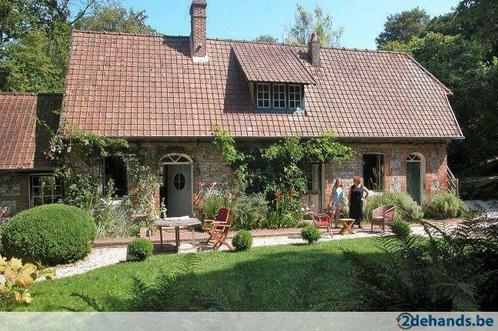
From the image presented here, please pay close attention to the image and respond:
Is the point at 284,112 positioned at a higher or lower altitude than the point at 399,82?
lower

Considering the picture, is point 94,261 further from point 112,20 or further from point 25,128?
point 112,20

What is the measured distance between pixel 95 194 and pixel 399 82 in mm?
13431

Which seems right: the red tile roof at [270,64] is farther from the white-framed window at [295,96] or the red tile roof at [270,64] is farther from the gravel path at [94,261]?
the gravel path at [94,261]

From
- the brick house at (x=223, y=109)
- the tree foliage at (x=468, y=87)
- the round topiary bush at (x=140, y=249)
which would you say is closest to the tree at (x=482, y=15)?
the brick house at (x=223, y=109)

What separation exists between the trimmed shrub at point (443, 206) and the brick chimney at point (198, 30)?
1042cm

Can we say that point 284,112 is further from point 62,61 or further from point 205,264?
point 62,61

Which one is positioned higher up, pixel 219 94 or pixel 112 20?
pixel 112 20

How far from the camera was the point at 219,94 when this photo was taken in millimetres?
17859

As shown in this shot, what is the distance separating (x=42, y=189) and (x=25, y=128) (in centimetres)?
234

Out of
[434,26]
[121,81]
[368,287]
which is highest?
[434,26]

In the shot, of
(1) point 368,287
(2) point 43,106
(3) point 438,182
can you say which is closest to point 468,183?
(3) point 438,182

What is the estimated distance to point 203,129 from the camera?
648 inches

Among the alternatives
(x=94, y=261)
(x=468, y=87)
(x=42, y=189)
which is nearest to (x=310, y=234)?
(x=94, y=261)

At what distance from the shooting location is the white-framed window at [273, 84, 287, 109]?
18.1 m
